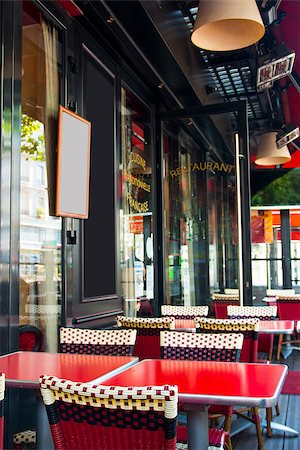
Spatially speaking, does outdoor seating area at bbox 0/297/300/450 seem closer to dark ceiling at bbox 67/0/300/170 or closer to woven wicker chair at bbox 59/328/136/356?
woven wicker chair at bbox 59/328/136/356

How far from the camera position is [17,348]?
11.1 feet

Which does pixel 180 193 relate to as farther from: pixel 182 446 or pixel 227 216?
pixel 182 446

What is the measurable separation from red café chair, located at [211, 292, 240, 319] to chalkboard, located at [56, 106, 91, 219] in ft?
8.22

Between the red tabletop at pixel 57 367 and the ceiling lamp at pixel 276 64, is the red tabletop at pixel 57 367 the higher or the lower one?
the lower one

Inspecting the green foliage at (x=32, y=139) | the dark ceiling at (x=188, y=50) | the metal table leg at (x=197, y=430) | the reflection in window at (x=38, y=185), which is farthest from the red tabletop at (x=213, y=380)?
the dark ceiling at (x=188, y=50)

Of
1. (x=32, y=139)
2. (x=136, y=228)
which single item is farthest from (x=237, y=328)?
(x=136, y=228)

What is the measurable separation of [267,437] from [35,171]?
2.63 metres

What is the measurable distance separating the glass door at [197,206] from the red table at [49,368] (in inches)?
139

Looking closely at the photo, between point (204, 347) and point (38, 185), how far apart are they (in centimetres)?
177

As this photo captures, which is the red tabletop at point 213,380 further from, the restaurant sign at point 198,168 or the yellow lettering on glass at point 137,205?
the restaurant sign at point 198,168

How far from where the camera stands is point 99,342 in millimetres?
3150

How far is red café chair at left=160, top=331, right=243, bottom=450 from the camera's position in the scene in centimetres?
→ 288

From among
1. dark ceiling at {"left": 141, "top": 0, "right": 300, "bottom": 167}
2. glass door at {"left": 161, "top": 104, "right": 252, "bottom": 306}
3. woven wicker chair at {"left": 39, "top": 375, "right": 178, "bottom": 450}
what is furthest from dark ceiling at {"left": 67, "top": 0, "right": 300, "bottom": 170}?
woven wicker chair at {"left": 39, "top": 375, "right": 178, "bottom": 450}

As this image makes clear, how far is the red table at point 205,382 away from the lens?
193 cm
